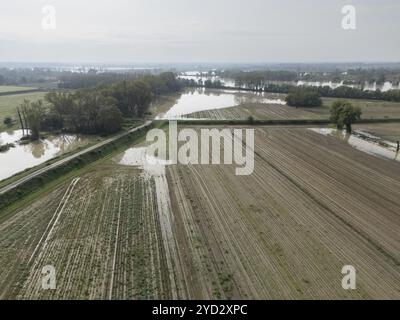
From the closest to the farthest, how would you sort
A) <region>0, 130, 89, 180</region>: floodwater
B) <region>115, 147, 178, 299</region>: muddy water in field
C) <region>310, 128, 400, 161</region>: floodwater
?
<region>115, 147, 178, 299</region>: muddy water in field → <region>0, 130, 89, 180</region>: floodwater → <region>310, 128, 400, 161</region>: floodwater

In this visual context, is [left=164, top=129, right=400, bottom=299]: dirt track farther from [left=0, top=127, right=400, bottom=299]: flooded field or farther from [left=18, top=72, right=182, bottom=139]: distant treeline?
[left=18, top=72, right=182, bottom=139]: distant treeline

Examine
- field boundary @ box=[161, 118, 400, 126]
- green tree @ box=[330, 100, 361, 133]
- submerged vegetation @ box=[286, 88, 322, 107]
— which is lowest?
field boundary @ box=[161, 118, 400, 126]

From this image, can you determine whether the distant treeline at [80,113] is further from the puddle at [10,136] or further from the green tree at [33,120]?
the puddle at [10,136]

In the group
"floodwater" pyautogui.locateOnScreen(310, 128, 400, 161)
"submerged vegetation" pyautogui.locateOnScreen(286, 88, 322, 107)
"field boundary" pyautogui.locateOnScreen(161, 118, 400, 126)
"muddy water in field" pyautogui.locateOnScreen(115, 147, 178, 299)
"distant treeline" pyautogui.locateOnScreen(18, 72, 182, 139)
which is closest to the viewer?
"muddy water in field" pyautogui.locateOnScreen(115, 147, 178, 299)

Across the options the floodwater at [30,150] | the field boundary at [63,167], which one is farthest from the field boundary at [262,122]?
the floodwater at [30,150]

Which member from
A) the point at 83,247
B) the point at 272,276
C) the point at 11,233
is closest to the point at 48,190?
the point at 11,233

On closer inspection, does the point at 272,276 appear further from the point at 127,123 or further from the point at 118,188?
the point at 127,123

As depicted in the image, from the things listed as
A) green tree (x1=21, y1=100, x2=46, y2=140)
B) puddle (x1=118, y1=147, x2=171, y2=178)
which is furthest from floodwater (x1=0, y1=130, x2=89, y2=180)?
puddle (x1=118, y1=147, x2=171, y2=178)
